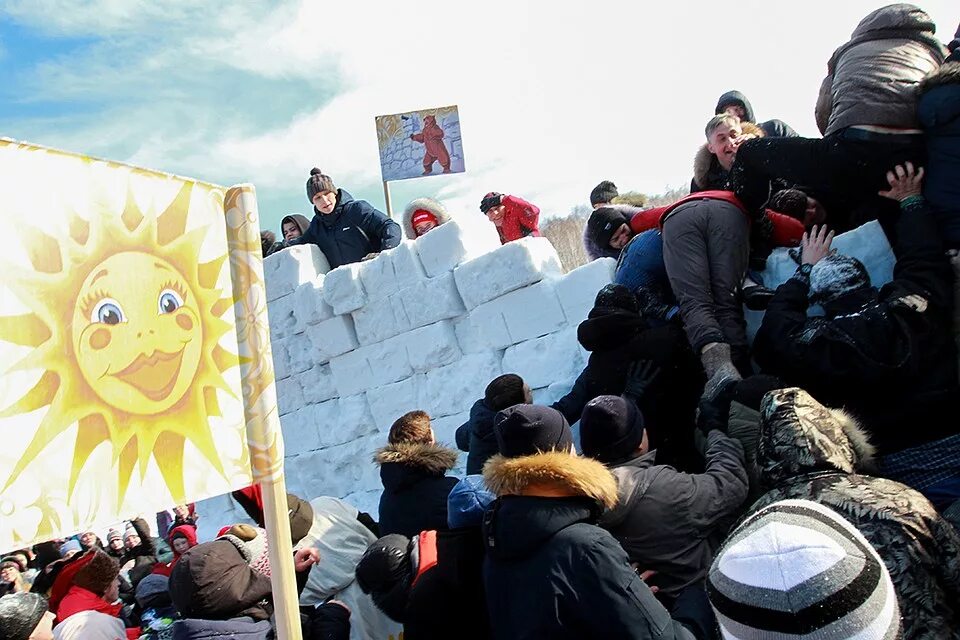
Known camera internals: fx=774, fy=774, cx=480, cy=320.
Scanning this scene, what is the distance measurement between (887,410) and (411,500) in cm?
177

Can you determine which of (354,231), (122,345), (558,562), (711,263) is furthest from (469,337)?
Answer: (122,345)

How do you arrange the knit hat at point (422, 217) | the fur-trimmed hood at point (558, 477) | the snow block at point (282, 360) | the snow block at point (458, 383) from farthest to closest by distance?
the snow block at point (282, 360)
the knit hat at point (422, 217)
the snow block at point (458, 383)
the fur-trimmed hood at point (558, 477)

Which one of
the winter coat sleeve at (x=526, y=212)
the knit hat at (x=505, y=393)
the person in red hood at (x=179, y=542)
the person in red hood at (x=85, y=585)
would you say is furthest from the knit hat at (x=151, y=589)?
the winter coat sleeve at (x=526, y=212)

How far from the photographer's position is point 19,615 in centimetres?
289

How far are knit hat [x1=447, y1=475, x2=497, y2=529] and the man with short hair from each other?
48 cm

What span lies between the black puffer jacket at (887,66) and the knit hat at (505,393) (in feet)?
5.67

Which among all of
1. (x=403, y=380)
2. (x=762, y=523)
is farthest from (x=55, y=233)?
(x=403, y=380)

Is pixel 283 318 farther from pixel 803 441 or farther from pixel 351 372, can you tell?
pixel 803 441

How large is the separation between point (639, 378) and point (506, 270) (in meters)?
1.60

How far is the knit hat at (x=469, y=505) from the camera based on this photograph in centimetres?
251

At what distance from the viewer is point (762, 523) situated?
4.89ft

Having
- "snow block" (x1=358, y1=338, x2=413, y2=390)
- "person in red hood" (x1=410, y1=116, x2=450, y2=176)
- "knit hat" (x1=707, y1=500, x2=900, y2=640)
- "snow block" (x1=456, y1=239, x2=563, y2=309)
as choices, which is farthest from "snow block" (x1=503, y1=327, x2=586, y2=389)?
"person in red hood" (x1=410, y1=116, x2=450, y2=176)

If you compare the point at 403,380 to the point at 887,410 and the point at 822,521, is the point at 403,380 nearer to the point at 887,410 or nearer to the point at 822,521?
the point at 887,410

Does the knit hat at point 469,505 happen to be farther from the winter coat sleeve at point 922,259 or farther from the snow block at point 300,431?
the snow block at point 300,431
